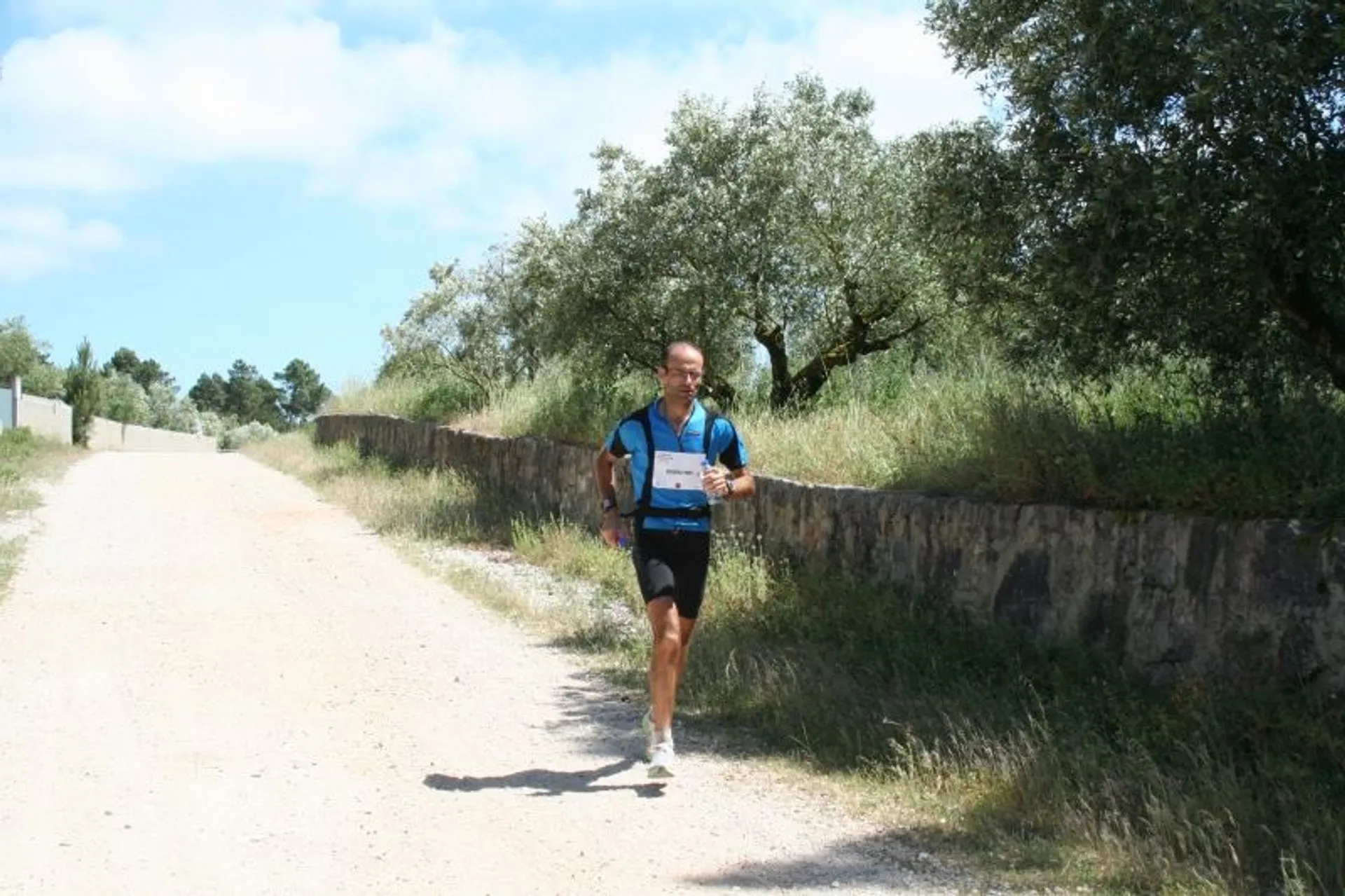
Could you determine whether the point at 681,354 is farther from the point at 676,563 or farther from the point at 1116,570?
the point at 1116,570

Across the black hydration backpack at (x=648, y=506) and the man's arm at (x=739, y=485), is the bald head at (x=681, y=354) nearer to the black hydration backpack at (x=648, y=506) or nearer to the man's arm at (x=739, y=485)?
the black hydration backpack at (x=648, y=506)

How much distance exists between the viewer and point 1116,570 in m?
7.16

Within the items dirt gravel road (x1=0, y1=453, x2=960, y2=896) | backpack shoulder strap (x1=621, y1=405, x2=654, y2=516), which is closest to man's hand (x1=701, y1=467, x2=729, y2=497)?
backpack shoulder strap (x1=621, y1=405, x2=654, y2=516)

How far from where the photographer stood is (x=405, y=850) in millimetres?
5293

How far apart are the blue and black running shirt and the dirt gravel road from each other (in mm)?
1196

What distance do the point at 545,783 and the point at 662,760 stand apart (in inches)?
21.7

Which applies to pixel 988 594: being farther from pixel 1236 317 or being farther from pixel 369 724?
pixel 369 724

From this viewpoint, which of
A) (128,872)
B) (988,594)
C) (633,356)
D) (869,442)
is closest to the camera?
(128,872)

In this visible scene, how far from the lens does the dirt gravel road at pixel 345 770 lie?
5.07 m

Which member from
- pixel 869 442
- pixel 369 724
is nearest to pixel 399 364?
pixel 869 442

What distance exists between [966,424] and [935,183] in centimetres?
164

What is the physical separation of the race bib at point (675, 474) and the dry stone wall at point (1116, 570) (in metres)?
2.24

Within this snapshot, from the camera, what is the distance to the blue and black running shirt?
671 cm

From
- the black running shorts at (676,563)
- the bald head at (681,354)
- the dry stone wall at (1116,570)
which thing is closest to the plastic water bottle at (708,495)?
the black running shorts at (676,563)
